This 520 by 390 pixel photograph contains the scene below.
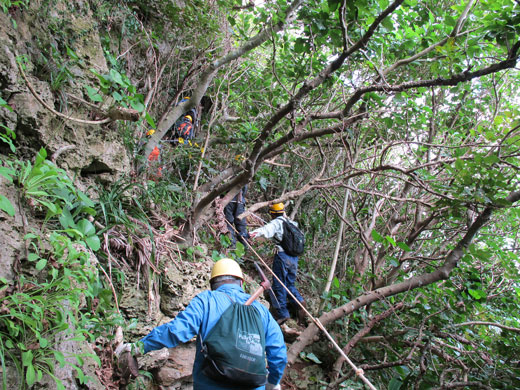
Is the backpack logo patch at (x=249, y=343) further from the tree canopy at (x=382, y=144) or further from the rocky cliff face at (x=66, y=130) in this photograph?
the tree canopy at (x=382, y=144)

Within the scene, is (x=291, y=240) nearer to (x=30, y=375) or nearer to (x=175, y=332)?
(x=175, y=332)

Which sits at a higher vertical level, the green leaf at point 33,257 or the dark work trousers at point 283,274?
the green leaf at point 33,257

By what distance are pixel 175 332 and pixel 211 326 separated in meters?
0.28

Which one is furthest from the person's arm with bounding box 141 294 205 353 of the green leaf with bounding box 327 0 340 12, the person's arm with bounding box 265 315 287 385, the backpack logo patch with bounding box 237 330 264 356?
the green leaf with bounding box 327 0 340 12

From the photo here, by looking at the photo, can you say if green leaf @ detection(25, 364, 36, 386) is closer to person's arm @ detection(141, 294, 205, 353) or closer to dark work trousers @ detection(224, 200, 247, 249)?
person's arm @ detection(141, 294, 205, 353)

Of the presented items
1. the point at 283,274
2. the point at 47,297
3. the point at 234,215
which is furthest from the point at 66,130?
the point at 283,274

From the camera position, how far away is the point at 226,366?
2375mm

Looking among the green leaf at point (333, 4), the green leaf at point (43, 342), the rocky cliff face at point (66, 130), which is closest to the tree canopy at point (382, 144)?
the green leaf at point (333, 4)

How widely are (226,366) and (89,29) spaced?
158 inches

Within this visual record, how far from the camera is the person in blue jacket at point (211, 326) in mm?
2461

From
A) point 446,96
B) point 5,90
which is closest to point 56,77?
point 5,90

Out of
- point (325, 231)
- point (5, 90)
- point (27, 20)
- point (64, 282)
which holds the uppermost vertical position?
point (27, 20)

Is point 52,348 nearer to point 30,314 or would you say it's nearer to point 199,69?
point 30,314

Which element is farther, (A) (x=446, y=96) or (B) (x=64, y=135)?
(A) (x=446, y=96)
